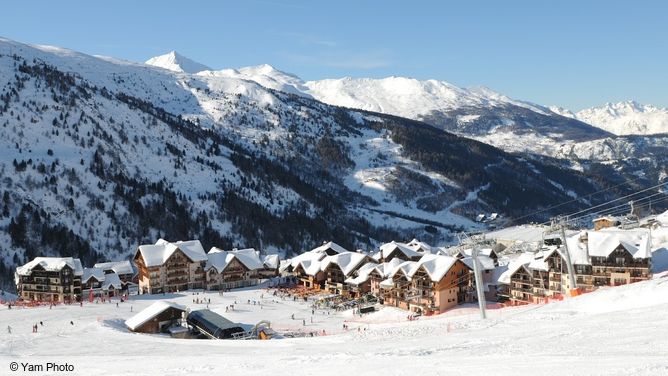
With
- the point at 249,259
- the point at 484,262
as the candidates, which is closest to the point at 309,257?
the point at 249,259

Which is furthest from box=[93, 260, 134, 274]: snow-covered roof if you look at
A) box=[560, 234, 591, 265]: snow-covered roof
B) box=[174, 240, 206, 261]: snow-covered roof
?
box=[560, 234, 591, 265]: snow-covered roof

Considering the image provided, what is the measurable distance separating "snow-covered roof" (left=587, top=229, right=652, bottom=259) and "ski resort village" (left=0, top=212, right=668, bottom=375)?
186 mm

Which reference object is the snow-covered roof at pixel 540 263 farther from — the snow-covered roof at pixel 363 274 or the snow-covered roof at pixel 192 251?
the snow-covered roof at pixel 192 251

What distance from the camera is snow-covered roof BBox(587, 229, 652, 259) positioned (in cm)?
7581

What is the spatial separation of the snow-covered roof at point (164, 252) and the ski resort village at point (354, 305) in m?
0.28

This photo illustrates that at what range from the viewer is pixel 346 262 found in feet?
344

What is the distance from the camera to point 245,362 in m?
37.4

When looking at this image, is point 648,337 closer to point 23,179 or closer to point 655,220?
point 655,220

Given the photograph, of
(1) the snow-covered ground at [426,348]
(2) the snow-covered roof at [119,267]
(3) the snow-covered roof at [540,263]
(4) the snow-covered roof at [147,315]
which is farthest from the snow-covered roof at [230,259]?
(3) the snow-covered roof at [540,263]

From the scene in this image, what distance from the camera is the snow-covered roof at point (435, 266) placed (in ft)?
273

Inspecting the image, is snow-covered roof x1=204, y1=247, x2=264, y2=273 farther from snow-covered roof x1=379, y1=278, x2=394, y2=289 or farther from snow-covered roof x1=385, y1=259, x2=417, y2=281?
snow-covered roof x1=385, y1=259, x2=417, y2=281

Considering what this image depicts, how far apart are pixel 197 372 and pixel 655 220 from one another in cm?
10924

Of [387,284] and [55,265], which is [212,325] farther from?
[55,265]

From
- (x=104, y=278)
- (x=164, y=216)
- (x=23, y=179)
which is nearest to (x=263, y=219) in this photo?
(x=164, y=216)
